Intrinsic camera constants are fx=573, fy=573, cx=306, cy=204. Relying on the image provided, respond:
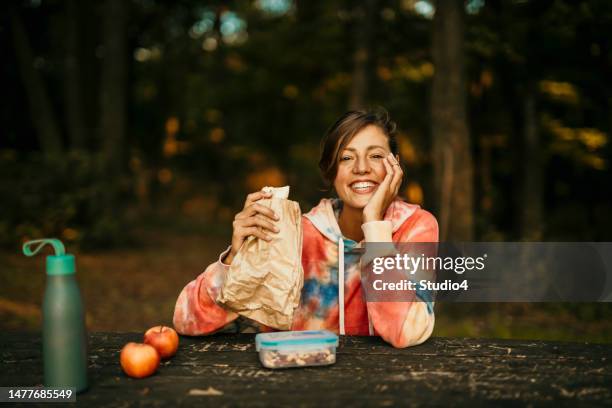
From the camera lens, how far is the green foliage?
960 cm

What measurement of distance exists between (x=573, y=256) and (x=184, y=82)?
16010 millimetres

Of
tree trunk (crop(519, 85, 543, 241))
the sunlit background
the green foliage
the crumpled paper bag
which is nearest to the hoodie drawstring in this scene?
the crumpled paper bag

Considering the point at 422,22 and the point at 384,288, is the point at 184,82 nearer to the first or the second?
the point at 422,22

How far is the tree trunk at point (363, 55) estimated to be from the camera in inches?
388

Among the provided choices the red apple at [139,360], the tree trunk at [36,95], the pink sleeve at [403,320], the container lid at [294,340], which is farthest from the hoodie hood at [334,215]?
the tree trunk at [36,95]

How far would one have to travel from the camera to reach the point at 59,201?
31.7 ft

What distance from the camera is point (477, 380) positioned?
1711 millimetres

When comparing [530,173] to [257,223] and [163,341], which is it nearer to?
[257,223]

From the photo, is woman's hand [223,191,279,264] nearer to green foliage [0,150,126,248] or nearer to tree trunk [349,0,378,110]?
tree trunk [349,0,378,110]

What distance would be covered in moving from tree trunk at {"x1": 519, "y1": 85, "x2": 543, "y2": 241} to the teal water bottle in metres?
8.73

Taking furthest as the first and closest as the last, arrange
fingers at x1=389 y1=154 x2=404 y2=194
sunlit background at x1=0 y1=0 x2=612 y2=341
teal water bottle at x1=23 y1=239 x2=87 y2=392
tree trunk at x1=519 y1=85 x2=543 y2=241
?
tree trunk at x1=519 y1=85 x2=543 y2=241 → sunlit background at x1=0 y1=0 x2=612 y2=341 → fingers at x1=389 y1=154 x2=404 y2=194 → teal water bottle at x1=23 y1=239 x2=87 y2=392

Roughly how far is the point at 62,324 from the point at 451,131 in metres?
5.34

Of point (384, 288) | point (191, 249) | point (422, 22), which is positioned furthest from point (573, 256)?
point (191, 249)

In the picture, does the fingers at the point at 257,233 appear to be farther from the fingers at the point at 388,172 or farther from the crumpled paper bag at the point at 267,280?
the fingers at the point at 388,172
